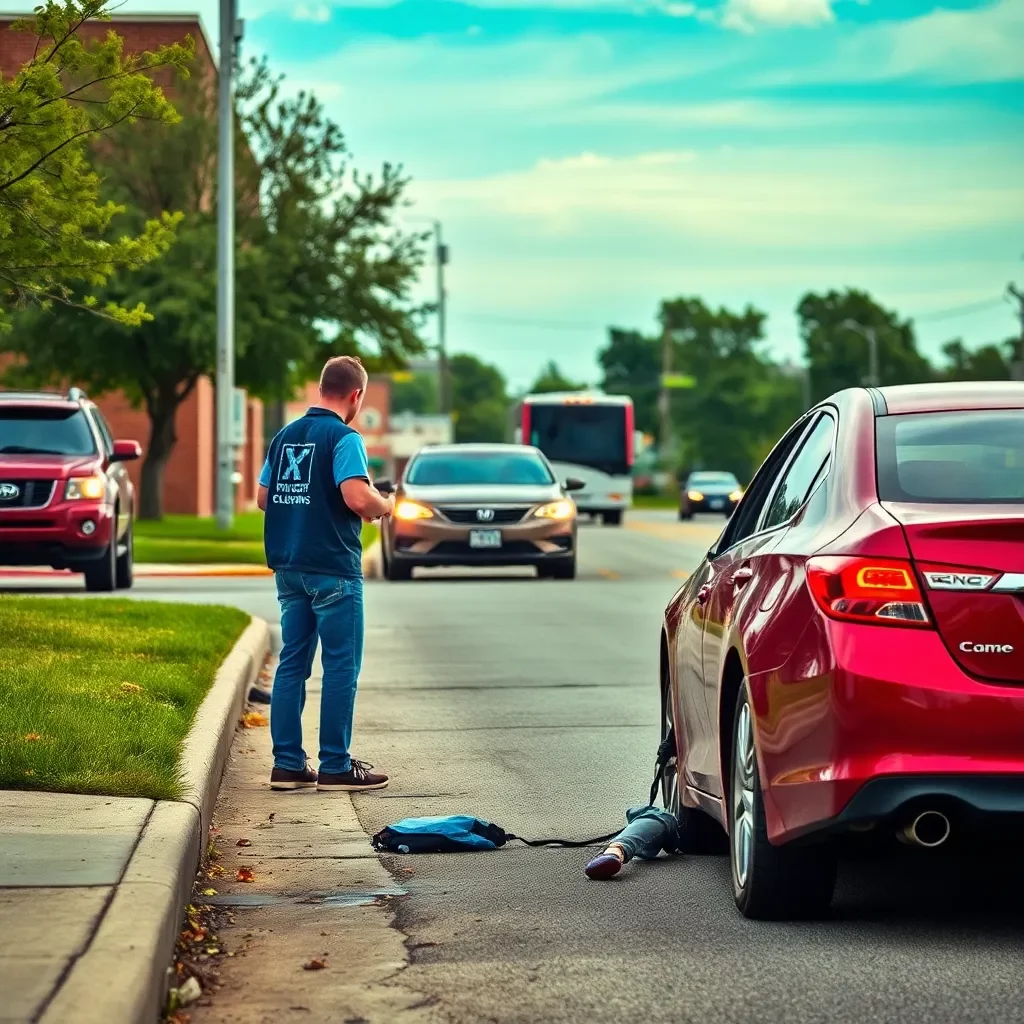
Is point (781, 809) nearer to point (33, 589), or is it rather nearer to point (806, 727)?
point (806, 727)

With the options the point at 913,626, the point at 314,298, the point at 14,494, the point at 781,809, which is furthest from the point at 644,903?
the point at 314,298

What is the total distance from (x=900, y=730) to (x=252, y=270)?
34.1 m

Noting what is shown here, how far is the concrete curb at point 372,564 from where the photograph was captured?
27094 mm

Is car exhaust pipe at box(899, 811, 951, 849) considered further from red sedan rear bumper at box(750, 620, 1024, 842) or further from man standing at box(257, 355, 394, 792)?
man standing at box(257, 355, 394, 792)

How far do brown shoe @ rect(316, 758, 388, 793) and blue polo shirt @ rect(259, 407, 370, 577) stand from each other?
882 mm

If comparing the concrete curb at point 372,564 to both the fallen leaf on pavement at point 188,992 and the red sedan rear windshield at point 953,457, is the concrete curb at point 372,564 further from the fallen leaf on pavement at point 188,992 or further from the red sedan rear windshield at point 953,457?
the fallen leaf on pavement at point 188,992

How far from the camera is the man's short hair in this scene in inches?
360

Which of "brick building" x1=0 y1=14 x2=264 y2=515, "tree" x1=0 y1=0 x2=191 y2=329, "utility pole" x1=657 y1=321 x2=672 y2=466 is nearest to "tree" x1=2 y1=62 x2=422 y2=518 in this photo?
"brick building" x1=0 y1=14 x2=264 y2=515

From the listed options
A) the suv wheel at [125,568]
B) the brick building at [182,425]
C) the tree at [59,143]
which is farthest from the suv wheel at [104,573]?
the brick building at [182,425]

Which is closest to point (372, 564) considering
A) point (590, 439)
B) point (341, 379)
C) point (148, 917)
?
point (341, 379)

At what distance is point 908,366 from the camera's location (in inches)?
5379

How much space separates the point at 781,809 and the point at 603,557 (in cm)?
2695

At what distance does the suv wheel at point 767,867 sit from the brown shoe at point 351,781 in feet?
10.1

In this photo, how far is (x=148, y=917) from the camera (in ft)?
18.4
